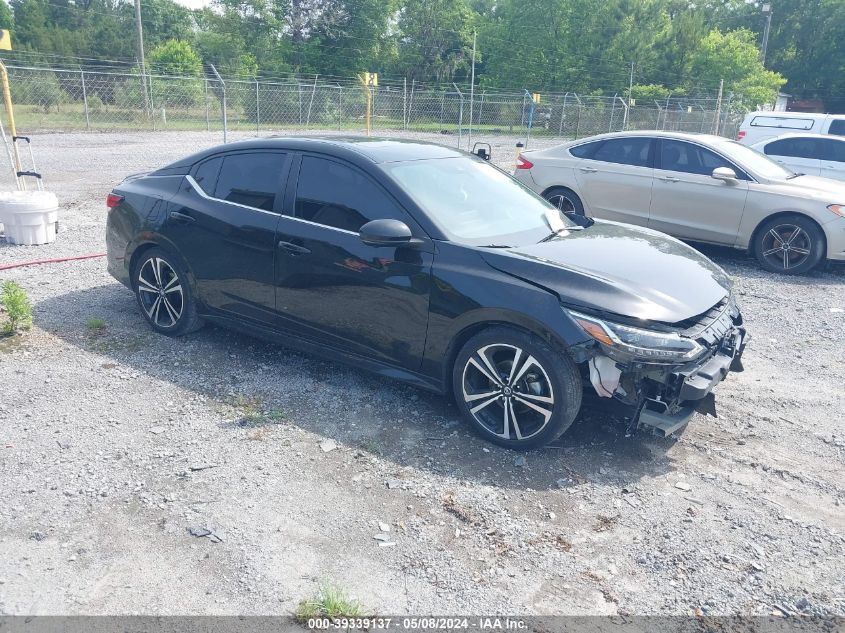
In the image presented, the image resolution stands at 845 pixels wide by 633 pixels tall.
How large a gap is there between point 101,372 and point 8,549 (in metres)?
2.03

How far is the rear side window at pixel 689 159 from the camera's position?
883cm

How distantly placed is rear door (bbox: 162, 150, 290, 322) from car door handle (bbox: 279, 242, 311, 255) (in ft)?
0.31

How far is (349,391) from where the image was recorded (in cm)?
484

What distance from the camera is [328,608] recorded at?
2.79 meters

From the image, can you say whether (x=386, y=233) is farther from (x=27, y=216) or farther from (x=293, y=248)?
(x=27, y=216)

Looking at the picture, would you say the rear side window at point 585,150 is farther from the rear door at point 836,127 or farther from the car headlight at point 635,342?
the rear door at point 836,127

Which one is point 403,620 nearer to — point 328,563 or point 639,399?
point 328,563

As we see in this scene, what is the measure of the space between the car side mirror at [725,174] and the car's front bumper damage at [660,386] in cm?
533

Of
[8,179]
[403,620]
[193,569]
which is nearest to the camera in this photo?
[403,620]

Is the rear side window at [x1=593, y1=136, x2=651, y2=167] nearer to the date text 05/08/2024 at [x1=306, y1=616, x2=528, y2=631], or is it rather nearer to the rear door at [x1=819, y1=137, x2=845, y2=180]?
the rear door at [x1=819, y1=137, x2=845, y2=180]

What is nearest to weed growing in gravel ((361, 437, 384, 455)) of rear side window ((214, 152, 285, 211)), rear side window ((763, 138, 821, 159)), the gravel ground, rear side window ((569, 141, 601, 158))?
the gravel ground

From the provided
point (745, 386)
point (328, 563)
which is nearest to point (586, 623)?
point (328, 563)

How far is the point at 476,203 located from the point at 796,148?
437 inches

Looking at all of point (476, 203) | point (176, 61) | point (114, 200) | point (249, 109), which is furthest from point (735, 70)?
point (114, 200)
